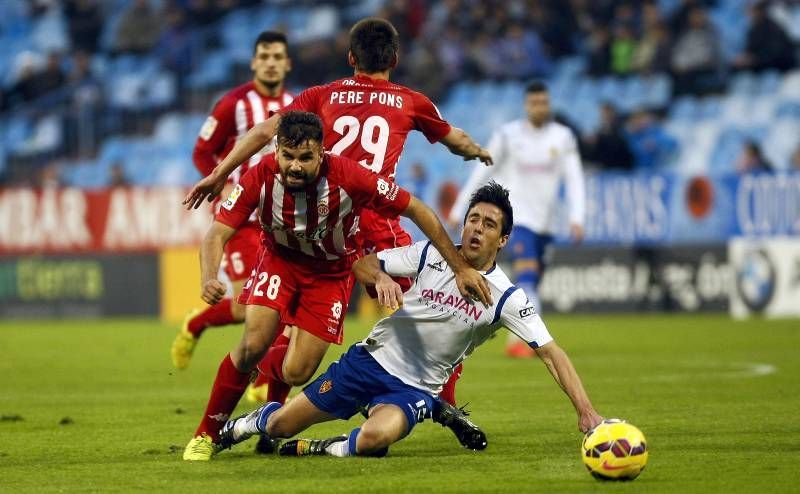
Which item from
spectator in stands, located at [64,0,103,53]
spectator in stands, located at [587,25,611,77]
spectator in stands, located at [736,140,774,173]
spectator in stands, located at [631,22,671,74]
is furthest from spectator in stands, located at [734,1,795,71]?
spectator in stands, located at [64,0,103,53]

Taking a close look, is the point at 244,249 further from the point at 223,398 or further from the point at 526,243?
the point at 526,243

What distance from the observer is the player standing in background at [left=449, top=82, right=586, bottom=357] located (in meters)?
13.1

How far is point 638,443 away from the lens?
5926mm

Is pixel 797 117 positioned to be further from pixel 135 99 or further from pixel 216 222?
pixel 216 222

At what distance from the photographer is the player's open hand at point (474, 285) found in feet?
21.5

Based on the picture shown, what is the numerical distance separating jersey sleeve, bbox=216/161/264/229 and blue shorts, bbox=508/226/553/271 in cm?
654

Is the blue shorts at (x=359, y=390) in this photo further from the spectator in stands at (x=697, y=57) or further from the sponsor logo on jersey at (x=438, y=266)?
the spectator in stands at (x=697, y=57)

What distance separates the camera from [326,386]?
6961mm

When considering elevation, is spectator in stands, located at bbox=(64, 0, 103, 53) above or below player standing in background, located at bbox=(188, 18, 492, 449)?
above

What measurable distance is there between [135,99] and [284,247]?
1759 cm

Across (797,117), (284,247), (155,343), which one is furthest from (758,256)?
(284,247)

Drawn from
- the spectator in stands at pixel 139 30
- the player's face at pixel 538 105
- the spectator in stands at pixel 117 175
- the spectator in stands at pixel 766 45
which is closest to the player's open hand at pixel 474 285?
the player's face at pixel 538 105

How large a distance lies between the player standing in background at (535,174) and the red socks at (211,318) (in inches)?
136

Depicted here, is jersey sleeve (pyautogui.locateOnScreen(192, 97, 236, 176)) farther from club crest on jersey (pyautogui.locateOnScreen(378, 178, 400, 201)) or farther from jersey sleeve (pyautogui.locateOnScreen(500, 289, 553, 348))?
jersey sleeve (pyautogui.locateOnScreen(500, 289, 553, 348))
